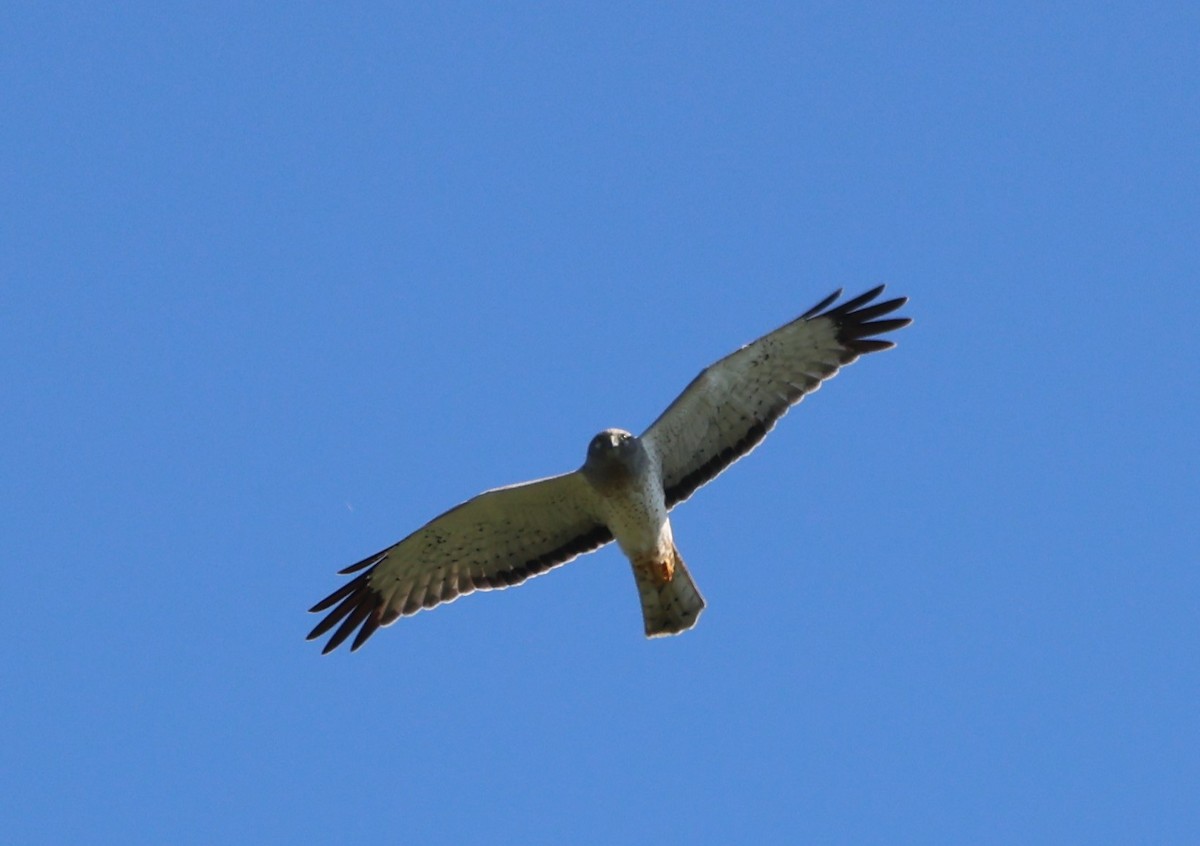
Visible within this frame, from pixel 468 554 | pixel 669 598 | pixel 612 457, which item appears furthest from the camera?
pixel 468 554

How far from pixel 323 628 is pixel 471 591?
1.08 metres

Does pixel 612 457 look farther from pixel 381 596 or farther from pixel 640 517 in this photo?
pixel 381 596

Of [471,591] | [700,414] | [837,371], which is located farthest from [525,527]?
[837,371]

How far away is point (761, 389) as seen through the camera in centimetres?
1248

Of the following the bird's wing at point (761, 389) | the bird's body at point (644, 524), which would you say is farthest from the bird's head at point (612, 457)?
the bird's wing at point (761, 389)

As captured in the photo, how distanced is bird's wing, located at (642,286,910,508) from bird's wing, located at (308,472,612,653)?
26.8 inches

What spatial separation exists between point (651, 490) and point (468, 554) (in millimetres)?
1638

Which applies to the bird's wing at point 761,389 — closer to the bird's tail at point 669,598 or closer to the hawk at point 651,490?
the hawk at point 651,490

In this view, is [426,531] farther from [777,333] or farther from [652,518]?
[777,333]

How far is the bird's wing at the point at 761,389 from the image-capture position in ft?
40.5

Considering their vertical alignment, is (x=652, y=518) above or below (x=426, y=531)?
below

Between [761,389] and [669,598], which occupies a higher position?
[761,389]

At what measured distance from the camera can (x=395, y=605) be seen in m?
13.2

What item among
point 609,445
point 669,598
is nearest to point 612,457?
point 609,445
